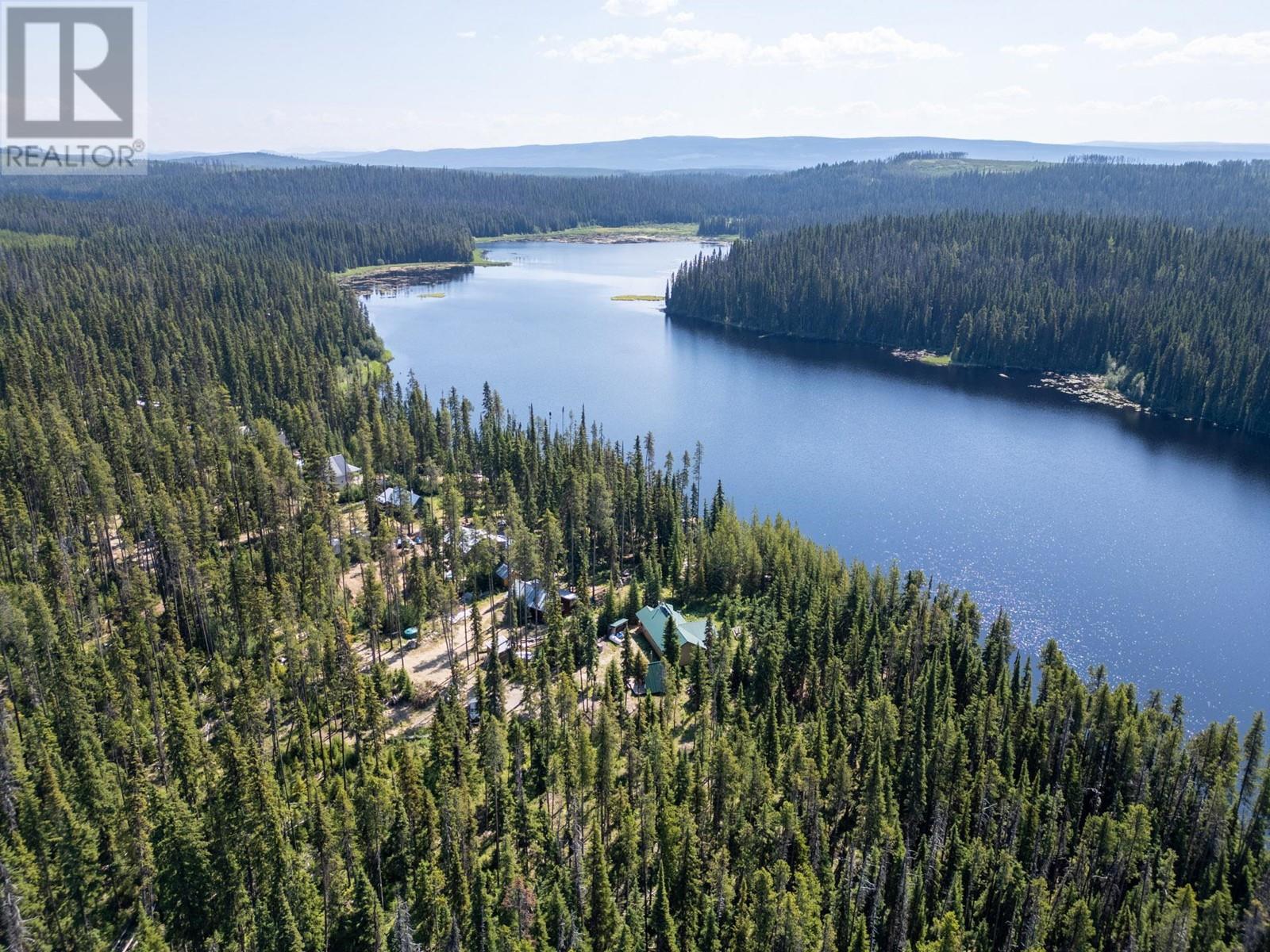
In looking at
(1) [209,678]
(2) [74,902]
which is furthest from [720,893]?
(1) [209,678]

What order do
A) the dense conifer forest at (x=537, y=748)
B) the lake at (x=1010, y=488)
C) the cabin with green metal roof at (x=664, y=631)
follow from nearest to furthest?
the dense conifer forest at (x=537, y=748)
the cabin with green metal roof at (x=664, y=631)
the lake at (x=1010, y=488)

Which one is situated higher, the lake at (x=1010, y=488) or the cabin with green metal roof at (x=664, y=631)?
the lake at (x=1010, y=488)

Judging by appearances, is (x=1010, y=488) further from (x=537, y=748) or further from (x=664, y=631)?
(x=537, y=748)

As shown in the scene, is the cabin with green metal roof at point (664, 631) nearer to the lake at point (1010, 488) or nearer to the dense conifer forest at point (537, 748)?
the dense conifer forest at point (537, 748)

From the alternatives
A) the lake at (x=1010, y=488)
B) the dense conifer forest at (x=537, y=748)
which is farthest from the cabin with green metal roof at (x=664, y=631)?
the lake at (x=1010, y=488)

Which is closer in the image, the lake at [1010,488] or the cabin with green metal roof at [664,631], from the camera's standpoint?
the cabin with green metal roof at [664,631]

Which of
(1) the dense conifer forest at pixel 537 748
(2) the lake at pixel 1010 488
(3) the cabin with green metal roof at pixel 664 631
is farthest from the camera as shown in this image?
(2) the lake at pixel 1010 488
